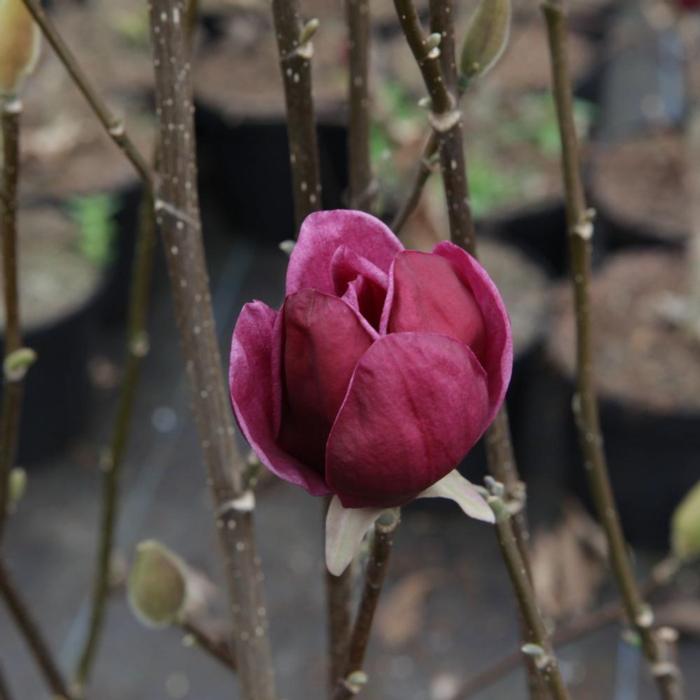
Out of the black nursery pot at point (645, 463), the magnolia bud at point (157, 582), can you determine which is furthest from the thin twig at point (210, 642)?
the black nursery pot at point (645, 463)

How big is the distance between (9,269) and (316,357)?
0.26m

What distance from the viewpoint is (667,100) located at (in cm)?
299

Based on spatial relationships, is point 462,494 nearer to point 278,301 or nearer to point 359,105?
point 359,105

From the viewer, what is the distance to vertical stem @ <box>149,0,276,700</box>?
0.45 metres

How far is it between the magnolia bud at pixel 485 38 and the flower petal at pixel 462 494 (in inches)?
7.8

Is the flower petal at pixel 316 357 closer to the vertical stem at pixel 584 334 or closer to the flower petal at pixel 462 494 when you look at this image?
the flower petal at pixel 462 494

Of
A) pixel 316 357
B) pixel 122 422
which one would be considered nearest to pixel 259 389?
pixel 316 357

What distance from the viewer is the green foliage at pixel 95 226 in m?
2.09

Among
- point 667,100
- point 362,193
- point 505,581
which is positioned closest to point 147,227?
point 362,193

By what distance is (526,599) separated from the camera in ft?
1.36

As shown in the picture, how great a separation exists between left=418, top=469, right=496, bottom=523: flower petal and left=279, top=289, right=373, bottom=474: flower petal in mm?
42

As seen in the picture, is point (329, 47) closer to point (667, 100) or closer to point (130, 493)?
point (667, 100)

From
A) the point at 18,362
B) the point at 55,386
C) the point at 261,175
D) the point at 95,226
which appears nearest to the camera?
the point at 18,362

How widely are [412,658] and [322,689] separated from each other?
0.45ft
